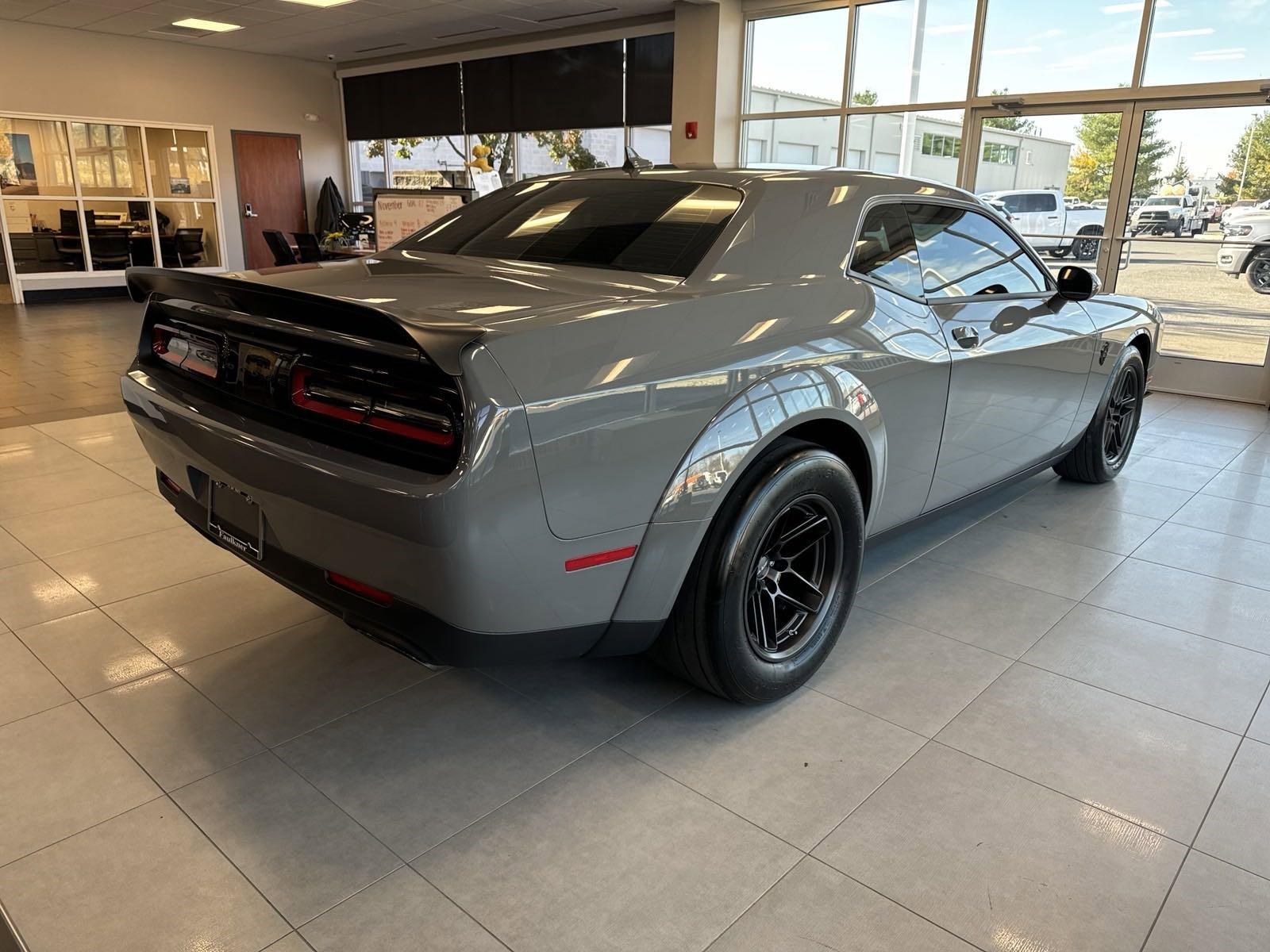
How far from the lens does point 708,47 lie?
946cm

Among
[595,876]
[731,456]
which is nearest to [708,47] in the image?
[731,456]

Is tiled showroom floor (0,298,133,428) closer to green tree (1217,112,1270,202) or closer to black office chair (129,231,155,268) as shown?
black office chair (129,231,155,268)

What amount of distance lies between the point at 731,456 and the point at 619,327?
42 centimetres

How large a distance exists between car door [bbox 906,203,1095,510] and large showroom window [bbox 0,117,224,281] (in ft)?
42.2

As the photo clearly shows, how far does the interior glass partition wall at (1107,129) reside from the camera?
267 inches

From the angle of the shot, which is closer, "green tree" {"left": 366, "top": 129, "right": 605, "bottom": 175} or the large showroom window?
the large showroom window

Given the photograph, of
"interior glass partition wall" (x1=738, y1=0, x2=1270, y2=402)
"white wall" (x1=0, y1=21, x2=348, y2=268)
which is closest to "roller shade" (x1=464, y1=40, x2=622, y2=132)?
"interior glass partition wall" (x1=738, y1=0, x2=1270, y2=402)

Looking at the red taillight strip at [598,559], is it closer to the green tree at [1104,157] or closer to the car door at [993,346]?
the car door at [993,346]

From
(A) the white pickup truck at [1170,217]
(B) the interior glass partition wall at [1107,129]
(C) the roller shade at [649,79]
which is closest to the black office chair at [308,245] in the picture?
(C) the roller shade at [649,79]

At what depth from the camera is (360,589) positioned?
1.81 metres

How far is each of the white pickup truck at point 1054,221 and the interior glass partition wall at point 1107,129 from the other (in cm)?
1

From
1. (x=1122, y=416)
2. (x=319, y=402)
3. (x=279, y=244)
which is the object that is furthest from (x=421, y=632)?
(x=279, y=244)

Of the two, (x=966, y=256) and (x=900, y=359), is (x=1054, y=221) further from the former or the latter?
(x=900, y=359)

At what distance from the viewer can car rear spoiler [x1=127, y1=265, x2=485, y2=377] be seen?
1.57m
